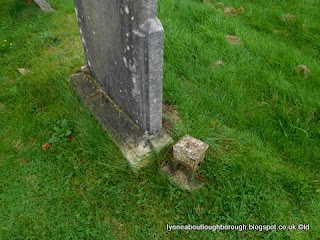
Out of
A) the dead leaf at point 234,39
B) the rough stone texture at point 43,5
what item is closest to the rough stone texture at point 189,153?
the dead leaf at point 234,39

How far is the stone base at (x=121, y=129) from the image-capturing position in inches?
101

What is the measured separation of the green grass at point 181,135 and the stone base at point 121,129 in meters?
0.09

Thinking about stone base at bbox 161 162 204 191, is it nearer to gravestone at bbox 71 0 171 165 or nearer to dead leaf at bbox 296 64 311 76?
gravestone at bbox 71 0 171 165

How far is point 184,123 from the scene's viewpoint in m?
2.91

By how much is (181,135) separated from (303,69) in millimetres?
1765

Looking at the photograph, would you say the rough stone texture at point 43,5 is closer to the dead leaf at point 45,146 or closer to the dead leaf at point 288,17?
the dead leaf at point 45,146

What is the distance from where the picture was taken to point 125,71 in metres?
2.46

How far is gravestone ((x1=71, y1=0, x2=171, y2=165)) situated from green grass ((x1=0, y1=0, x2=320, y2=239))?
6.4 inches

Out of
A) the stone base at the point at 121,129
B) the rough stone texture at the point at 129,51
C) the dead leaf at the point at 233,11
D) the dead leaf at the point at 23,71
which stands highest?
the rough stone texture at the point at 129,51

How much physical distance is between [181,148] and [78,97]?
1491 millimetres

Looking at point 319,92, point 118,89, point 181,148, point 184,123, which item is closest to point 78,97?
point 118,89

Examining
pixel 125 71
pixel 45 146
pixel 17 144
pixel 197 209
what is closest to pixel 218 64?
pixel 125 71

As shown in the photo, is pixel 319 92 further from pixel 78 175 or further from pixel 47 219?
pixel 47 219

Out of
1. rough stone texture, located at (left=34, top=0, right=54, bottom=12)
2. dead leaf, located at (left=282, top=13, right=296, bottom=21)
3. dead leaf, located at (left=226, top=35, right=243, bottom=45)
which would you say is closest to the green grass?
dead leaf, located at (left=226, top=35, right=243, bottom=45)
